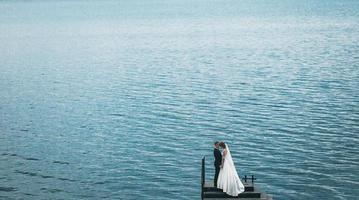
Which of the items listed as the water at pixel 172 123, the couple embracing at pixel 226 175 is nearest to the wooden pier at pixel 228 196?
the couple embracing at pixel 226 175

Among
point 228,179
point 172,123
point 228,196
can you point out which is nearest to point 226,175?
point 228,179

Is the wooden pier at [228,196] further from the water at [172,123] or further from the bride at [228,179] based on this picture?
the water at [172,123]

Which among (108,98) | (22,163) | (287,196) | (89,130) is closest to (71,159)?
(22,163)

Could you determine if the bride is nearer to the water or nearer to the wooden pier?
the wooden pier

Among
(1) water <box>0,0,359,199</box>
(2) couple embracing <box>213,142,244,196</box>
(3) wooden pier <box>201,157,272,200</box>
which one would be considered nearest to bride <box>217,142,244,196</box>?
(2) couple embracing <box>213,142,244,196</box>

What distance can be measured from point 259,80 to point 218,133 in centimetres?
3100

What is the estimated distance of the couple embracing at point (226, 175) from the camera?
90.1 ft

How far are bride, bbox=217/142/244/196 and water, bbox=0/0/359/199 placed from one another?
386 inches

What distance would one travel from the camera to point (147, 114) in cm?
6228

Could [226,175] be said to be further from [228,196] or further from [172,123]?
[172,123]

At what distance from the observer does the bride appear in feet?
90.1

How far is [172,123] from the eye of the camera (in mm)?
Answer: 57750

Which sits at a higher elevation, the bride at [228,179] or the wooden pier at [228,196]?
the bride at [228,179]

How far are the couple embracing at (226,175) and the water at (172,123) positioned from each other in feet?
31.7
